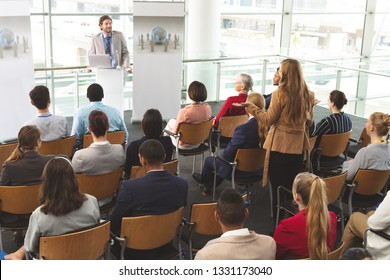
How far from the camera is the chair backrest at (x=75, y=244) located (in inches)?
122

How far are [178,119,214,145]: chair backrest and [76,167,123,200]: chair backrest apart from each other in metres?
1.52

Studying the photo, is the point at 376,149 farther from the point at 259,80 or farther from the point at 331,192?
the point at 259,80

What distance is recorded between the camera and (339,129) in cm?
565

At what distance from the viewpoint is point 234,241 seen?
2840 mm

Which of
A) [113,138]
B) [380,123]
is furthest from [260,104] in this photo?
[113,138]

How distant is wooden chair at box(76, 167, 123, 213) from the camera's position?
4.16 meters

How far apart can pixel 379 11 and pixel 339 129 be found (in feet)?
34.0

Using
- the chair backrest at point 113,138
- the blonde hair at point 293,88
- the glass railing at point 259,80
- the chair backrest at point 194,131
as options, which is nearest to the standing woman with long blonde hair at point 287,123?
the blonde hair at point 293,88

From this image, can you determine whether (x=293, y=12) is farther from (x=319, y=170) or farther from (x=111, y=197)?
(x=111, y=197)

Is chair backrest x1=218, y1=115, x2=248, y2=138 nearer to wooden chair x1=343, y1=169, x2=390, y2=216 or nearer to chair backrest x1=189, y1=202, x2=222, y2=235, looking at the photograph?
wooden chair x1=343, y1=169, x2=390, y2=216

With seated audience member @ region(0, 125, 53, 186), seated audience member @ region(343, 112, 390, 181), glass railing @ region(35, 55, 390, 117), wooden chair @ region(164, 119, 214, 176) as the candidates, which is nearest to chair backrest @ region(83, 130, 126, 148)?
→ wooden chair @ region(164, 119, 214, 176)

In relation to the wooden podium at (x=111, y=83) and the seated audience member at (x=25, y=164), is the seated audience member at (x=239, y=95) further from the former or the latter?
the seated audience member at (x=25, y=164)

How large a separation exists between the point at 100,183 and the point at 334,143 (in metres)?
2.74
